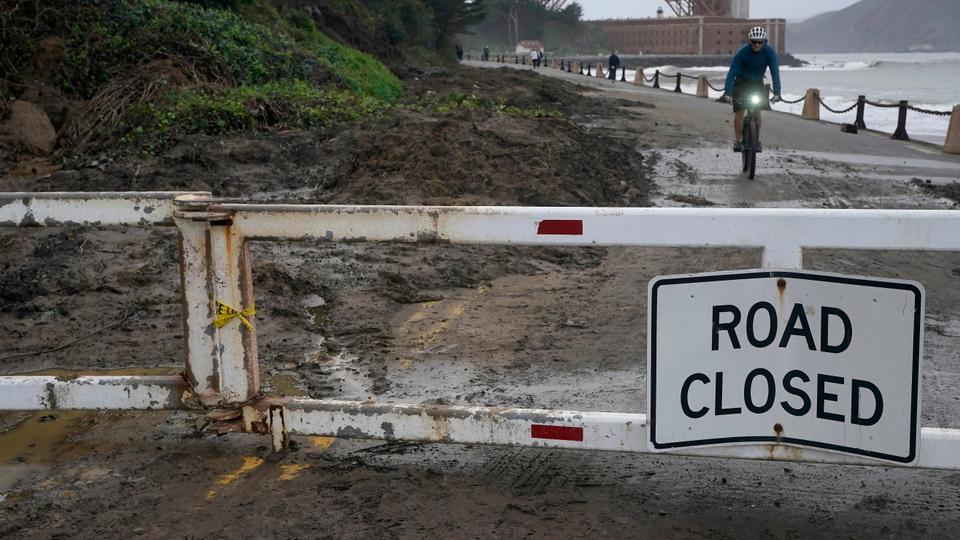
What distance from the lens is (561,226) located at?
405cm

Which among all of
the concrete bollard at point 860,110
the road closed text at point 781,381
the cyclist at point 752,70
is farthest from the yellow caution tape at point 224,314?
the concrete bollard at point 860,110

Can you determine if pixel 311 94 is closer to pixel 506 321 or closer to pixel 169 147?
pixel 169 147

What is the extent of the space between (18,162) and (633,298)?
11204mm

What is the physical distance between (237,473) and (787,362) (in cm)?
241

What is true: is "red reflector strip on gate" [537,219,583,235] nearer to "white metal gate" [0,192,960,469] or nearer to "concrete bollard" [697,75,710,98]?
"white metal gate" [0,192,960,469]

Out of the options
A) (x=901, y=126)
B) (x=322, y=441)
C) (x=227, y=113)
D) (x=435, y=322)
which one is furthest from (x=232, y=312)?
(x=901, y=126)

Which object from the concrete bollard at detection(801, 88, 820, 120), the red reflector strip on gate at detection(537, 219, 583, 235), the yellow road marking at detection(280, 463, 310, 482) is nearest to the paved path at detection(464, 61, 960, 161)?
the concrete bollard at detection(801, 88, 820, 120)

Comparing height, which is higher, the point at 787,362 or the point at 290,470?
the point at 787,362

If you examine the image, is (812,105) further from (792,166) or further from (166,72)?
(166,72)

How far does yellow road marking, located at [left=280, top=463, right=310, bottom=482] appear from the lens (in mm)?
→ 4285

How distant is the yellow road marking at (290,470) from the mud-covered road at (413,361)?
1cm

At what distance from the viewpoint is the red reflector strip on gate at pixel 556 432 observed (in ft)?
13.3

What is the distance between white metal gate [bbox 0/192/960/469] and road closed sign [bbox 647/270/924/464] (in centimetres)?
8

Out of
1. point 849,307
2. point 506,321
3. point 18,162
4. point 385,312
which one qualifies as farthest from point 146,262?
point 18,162
